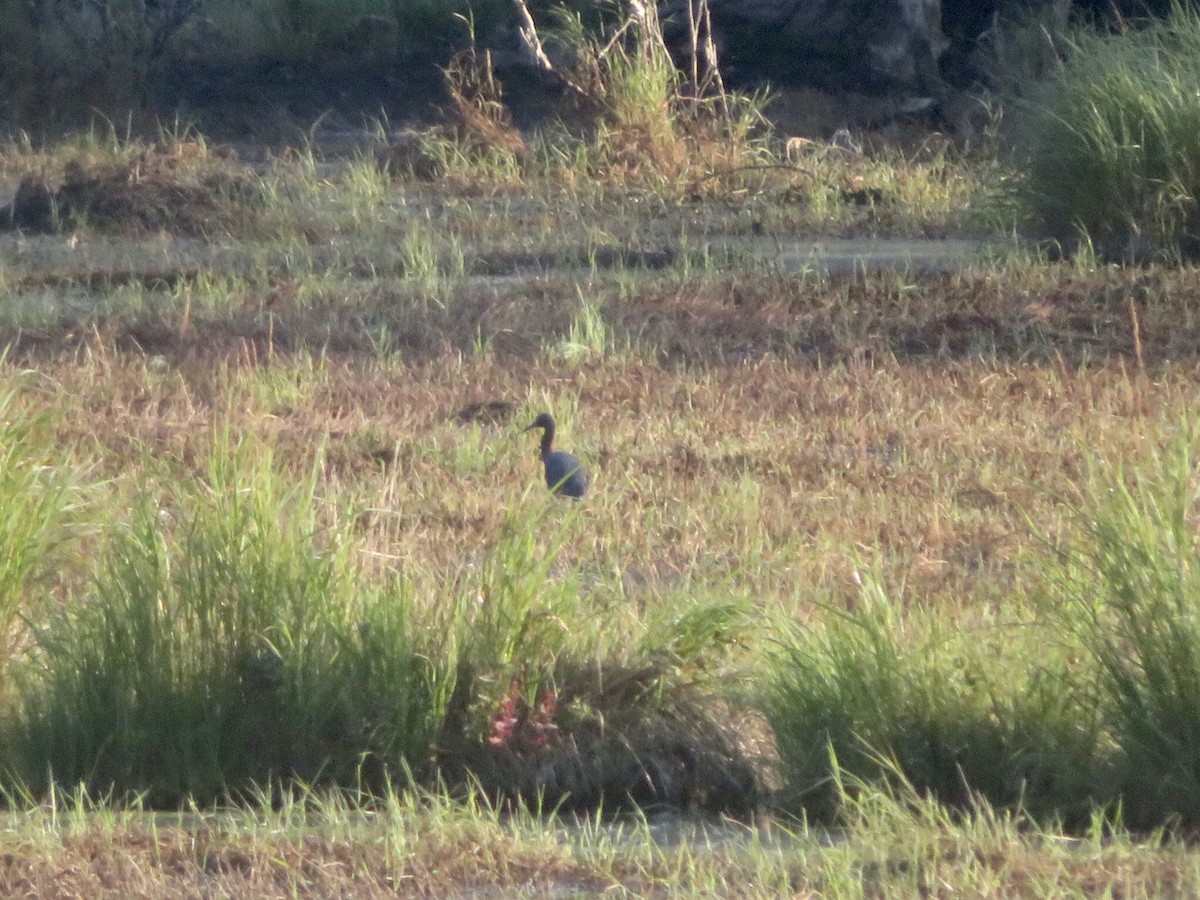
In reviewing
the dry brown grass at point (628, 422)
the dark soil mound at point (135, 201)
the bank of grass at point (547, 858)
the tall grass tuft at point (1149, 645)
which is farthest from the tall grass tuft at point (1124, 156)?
the bank of grass at point (547, 858)

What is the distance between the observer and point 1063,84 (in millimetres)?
9945

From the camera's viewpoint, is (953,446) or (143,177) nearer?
(953,446)

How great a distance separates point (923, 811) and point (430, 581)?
4.79ft

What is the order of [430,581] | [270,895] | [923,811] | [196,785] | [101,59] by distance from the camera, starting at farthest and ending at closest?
[101,59] → [430,581] → [196,785] → [923,811] → [270,895]

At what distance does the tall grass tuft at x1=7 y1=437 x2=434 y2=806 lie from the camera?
3.95 meters

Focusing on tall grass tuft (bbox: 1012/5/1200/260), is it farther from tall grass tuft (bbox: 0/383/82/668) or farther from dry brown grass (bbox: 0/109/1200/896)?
tall grass tuft (bbox: 0/383/82/668)

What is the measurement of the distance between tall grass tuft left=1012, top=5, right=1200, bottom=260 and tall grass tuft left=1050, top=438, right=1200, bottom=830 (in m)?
6.13

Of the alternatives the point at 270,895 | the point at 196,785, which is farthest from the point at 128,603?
the point at 270,895

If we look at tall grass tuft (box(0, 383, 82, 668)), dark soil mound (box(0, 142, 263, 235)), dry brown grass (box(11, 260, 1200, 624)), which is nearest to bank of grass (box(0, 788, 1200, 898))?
tall grass tuft (box(0, 383, 82, 668))

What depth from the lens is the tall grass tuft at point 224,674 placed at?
12.9ft

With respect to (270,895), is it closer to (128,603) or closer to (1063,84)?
(128,603)

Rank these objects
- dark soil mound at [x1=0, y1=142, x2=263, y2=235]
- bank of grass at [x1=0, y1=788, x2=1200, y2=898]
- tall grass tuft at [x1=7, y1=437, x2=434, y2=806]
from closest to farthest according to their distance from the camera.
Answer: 1. bank of grass at [x1=0, y1=788, x2=1200, y2=898]
2. tall grass tuft at [x1=7, y1=437, x2=434, y2=806]
3. dark soil mound at [x1=0, y1=142, x2=263, y2=235]

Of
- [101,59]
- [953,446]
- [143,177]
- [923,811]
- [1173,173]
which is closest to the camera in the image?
[923,811]

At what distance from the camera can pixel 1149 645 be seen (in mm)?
3602
